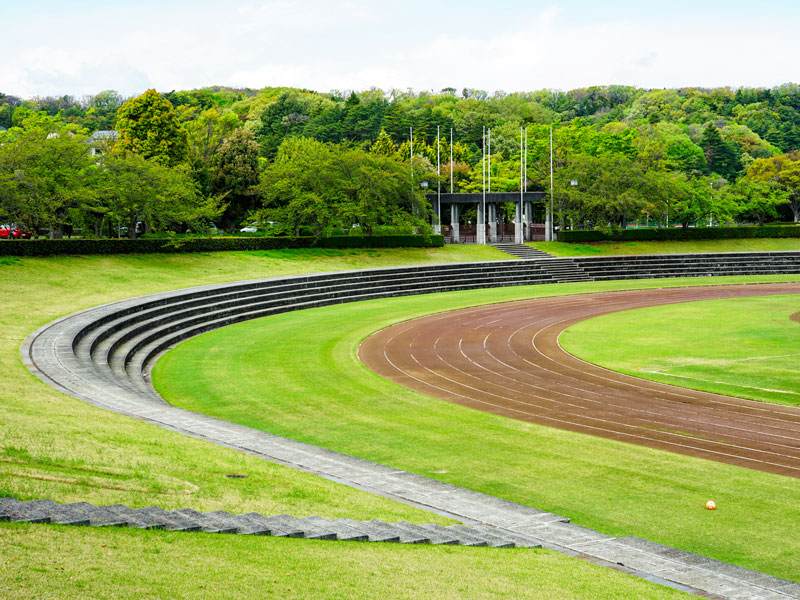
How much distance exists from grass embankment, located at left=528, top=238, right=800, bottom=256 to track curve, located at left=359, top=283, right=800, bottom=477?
1107 inches

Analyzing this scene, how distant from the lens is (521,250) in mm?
58812

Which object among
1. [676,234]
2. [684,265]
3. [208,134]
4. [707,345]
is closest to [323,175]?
[684,265]

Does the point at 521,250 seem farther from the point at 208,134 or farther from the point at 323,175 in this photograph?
the point at 208,134

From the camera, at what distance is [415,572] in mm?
7406

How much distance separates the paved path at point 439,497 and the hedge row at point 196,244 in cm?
2065

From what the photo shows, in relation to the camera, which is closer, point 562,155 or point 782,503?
point 782,503

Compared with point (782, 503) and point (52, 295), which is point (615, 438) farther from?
point (52, 295)

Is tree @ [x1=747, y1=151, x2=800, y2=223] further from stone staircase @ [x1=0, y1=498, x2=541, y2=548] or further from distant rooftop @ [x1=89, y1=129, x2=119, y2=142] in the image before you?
stone staircase @ [x1=0, y1=498, x2=541, y2=548]

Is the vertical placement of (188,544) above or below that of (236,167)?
below

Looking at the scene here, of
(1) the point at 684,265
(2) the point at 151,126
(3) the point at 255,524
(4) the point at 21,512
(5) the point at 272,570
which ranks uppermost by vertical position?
(2) the point at 151,126

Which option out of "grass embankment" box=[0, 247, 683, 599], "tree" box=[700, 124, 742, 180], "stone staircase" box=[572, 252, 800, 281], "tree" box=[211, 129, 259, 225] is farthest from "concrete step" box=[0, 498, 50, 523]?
"tree" box=[700, 124, 742, 180]

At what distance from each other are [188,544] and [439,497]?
14.3ft

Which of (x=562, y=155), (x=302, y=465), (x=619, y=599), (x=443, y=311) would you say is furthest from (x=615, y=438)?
(x=562, y=155)

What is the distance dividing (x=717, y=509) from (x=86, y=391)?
12467 mm
